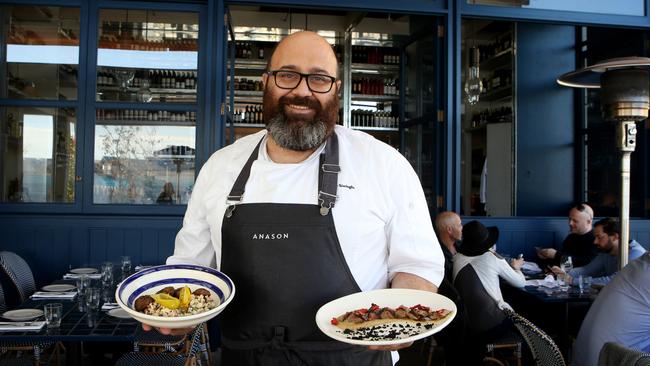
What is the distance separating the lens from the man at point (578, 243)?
190 inches

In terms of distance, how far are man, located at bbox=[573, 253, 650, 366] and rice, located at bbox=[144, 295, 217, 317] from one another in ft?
6.62

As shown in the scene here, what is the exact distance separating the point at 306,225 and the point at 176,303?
367 millimetres

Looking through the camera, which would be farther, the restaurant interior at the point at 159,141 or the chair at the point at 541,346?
the restaurant interior at the point at 159,141

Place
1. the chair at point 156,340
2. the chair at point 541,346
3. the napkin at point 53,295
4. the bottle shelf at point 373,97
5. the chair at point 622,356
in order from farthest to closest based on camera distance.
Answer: the bottle shelf at point 373,97
the chair at point 156,340
the napkin at point 53,295
the chair at point 541,346
the chair at point 622,356

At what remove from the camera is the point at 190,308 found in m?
1.34

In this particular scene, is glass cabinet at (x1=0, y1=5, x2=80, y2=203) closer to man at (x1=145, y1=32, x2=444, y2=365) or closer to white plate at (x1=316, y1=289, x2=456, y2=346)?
man at (x1=145, y1=32, x2=444, y2=365)

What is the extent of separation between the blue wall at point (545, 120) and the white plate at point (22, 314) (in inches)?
220

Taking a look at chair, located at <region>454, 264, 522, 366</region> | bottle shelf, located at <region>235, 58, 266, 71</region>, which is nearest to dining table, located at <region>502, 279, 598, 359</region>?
chair, located at <region>454, 264, 522, 366</region>

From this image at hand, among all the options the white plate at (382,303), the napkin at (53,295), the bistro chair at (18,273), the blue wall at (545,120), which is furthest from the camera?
the blue wall at (545,120)

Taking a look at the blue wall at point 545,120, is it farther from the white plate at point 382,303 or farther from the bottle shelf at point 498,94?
the white plate at point 382,303

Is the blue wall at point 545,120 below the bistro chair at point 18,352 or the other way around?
the other way around

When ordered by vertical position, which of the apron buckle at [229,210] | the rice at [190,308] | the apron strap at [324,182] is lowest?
the rice at [190,308]

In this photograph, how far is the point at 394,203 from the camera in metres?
1.46

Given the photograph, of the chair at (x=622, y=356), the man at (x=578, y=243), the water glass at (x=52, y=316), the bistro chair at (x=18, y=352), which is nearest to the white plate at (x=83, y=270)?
the bistro chair at (x=18, y=352)
